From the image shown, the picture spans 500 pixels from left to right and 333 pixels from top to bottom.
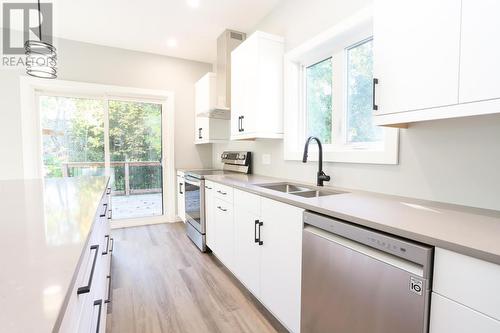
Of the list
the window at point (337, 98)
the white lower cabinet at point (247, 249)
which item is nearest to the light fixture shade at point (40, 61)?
the white lower cabinet at point (247, 249)

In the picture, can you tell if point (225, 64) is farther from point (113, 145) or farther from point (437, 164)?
point (437, 164)

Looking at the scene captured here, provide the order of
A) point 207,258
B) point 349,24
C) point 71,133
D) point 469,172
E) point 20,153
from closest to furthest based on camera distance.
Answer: point 469,172 < point 349,24 < point 207,258 < point 20,153 < point 71,133

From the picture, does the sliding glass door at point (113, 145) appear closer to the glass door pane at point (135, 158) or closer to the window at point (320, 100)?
the glass door pane at point (135, 158)

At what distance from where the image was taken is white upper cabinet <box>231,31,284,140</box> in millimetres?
2350

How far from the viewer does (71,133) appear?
358 cm

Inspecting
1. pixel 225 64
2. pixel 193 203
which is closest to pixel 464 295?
pixel 193 203

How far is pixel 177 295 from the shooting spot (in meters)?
2.04

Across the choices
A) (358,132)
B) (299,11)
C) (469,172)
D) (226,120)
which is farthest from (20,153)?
(469,172)

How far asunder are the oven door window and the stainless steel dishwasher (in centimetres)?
188

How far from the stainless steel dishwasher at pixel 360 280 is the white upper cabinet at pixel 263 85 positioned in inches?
51.4

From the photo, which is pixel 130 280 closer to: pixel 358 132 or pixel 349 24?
pixel 358 132

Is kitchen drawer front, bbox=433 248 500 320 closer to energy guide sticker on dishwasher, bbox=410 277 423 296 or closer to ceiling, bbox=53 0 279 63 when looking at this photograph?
energy guide sticker on dishwasher, bbox=410 277 423 296

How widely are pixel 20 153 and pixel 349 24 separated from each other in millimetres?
4017

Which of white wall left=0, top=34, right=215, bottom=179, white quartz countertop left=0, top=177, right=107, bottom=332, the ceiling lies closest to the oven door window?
white wall left=0, top=34, right=215, bottom=179
